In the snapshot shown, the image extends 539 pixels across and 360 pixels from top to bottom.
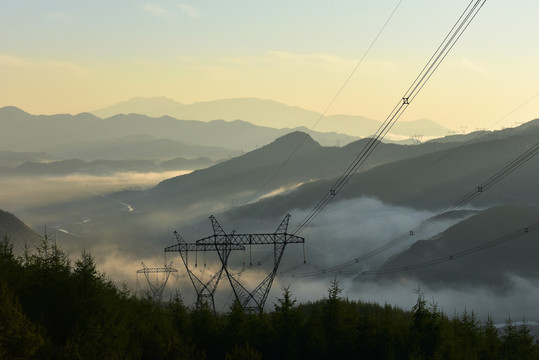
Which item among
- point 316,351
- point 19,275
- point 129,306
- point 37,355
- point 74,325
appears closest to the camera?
point 37,355

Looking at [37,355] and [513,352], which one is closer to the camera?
[37,355]

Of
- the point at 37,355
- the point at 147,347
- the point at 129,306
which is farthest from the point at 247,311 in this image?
the point at 37,355

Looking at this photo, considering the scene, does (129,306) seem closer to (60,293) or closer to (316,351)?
(60,293)

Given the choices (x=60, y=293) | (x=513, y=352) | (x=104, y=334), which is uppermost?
(x=60, y=293)

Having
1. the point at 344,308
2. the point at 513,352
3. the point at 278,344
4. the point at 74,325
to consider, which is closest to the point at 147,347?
the point at 74,325

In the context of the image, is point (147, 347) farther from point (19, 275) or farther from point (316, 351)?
point (316, 351)

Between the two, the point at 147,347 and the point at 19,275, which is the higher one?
the point at 19,275

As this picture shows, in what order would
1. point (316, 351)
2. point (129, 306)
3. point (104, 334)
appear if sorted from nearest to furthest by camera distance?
point (104, 334)
point (129, 306)
point (316, 351)
